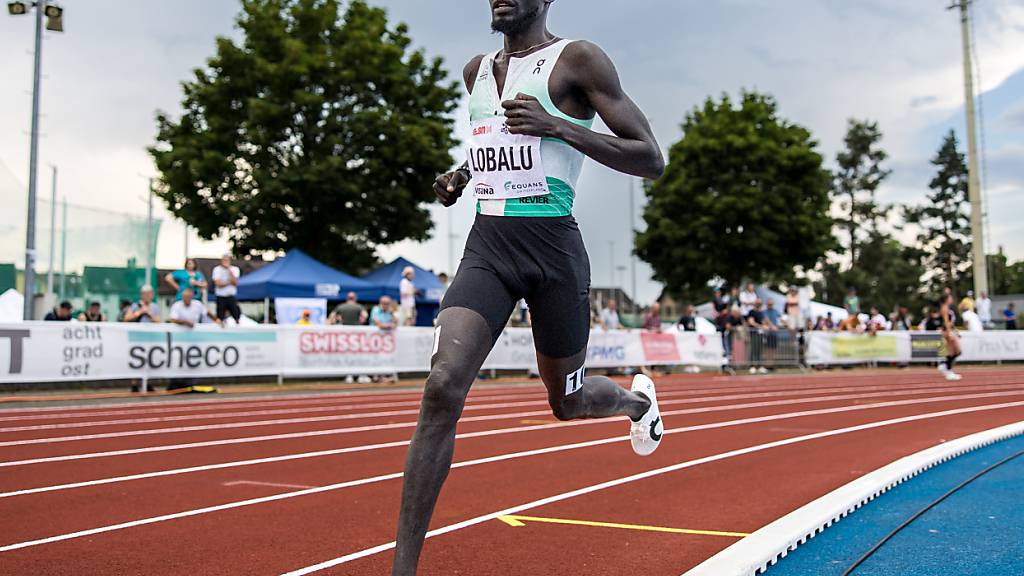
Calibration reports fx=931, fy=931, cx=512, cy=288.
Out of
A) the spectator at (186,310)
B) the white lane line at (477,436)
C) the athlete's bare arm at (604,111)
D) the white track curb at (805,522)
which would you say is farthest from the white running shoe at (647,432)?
the spectator at (186,310)

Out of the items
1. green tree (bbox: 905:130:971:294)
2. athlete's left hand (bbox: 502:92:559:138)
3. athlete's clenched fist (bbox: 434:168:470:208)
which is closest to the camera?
athlete's left hand (bbox: 502:92:559:138)

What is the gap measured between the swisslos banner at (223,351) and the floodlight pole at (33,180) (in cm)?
290

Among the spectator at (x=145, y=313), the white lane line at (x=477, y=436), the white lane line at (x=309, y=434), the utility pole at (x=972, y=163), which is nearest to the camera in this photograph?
the white lane line at (x=477, y=436)

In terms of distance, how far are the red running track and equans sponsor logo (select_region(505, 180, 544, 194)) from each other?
152cm

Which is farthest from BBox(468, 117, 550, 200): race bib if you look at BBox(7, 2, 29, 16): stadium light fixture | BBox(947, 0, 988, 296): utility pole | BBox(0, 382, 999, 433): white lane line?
BBox(947, 0, 988, 296): utility pole

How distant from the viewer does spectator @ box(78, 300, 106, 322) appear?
647 inches

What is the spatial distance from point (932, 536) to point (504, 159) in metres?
2.66

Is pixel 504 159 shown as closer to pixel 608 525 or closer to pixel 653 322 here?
pixel 608 525

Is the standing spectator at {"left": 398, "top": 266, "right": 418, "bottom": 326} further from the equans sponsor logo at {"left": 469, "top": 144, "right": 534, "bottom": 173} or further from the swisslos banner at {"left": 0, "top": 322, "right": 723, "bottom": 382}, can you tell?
the equans sponsor logo at {"left": 469, "top": 144, "right": 534, "bottom": 173}

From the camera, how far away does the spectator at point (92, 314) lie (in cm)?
1642

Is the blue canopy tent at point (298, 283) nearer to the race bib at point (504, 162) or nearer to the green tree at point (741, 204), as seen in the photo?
the race bib at point (504, 162)

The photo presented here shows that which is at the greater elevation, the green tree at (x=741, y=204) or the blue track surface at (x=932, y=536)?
the green tree at (x=741, y=204)

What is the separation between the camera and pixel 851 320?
85.5 ft

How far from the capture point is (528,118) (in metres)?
3.08
